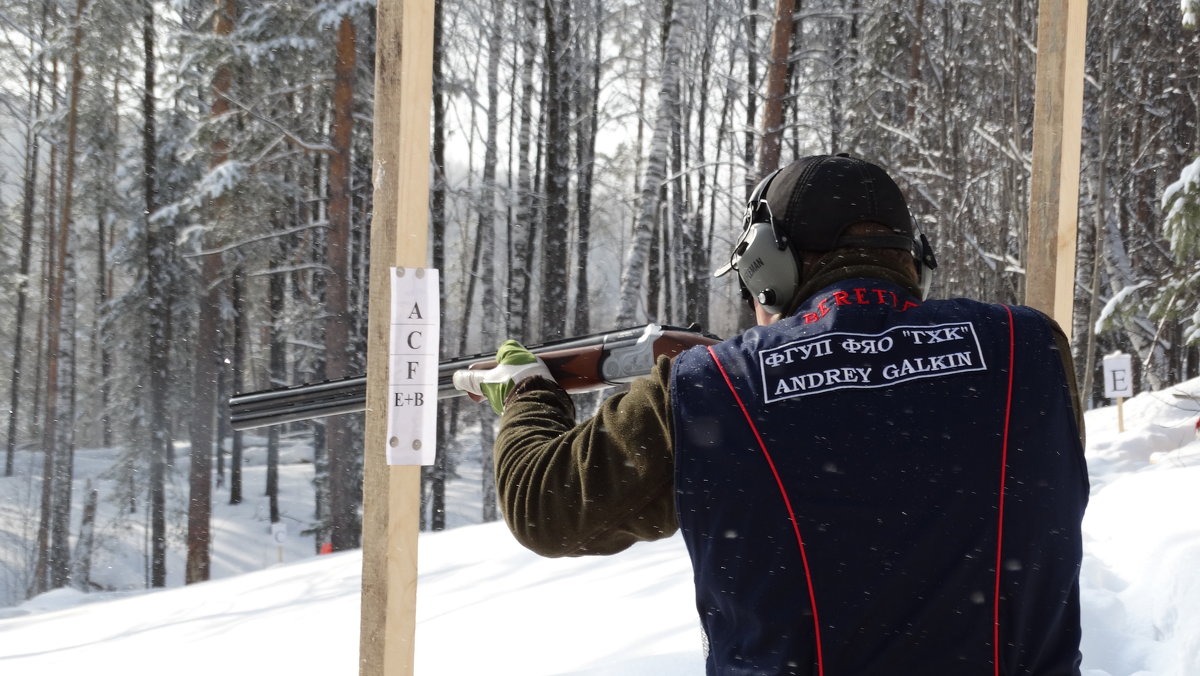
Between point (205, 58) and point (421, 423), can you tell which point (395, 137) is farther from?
point (205, 58)

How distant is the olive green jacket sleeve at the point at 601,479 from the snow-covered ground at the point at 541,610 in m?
1.85

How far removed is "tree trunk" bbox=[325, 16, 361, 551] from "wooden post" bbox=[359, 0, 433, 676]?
858cm

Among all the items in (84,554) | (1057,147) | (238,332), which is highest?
(1057,147)

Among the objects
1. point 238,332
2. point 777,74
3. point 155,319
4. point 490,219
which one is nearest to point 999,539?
point 777,74

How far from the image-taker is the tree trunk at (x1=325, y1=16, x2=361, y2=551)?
1123 centimetres

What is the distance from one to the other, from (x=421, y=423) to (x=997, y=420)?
4.62 feet

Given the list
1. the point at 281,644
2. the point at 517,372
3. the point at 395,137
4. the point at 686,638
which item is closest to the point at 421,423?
the point at 517,372

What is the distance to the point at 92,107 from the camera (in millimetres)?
16812

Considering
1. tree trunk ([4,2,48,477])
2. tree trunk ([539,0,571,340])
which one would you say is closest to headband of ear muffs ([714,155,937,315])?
tree trunk ([539,0,571,340])

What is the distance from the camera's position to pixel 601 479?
1.20 m

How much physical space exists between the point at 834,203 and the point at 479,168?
23.6 metres

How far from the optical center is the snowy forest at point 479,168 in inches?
414

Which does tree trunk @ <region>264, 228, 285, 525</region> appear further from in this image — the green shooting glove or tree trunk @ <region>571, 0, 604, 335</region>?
the green shooting glove

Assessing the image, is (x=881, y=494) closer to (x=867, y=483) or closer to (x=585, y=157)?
(x=867, y=483)
